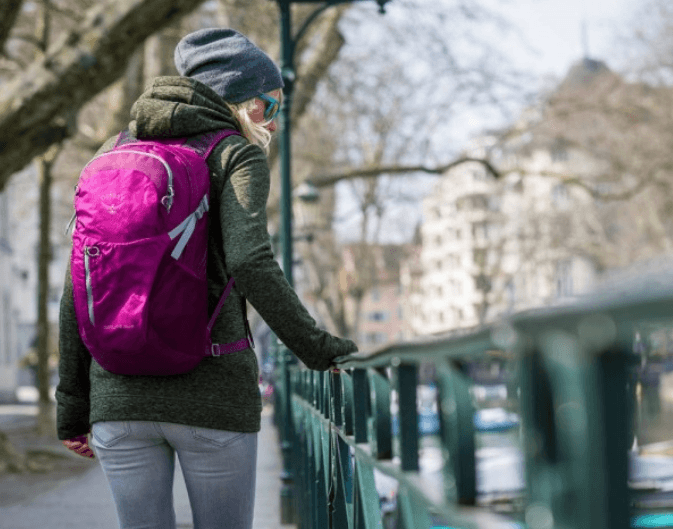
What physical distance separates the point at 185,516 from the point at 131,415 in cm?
574

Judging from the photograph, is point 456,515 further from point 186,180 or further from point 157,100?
point 157,100

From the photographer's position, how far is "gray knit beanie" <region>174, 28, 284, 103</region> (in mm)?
2738

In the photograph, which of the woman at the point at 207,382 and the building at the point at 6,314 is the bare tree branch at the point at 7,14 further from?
the building at the point at 6,314

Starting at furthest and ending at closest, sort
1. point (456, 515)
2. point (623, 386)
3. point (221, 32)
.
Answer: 1. point (221, 32)
2. point (456, 515)
3. point (623, 386)

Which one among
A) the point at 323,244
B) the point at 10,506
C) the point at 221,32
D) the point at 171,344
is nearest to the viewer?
the point at 171,344

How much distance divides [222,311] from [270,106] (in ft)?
1.94

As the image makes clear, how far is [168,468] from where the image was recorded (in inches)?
98.0

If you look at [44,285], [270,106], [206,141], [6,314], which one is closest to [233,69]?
[270,106]

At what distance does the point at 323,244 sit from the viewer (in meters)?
40.6

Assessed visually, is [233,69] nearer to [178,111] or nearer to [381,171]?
[178,111]

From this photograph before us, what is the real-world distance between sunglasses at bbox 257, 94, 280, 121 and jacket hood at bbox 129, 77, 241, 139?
165 millimetres

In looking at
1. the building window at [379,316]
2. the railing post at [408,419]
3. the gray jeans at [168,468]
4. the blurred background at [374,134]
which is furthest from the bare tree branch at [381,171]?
the building window at [379,316]

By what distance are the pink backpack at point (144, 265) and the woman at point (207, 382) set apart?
0.20ft

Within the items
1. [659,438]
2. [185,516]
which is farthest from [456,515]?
[185,516]
